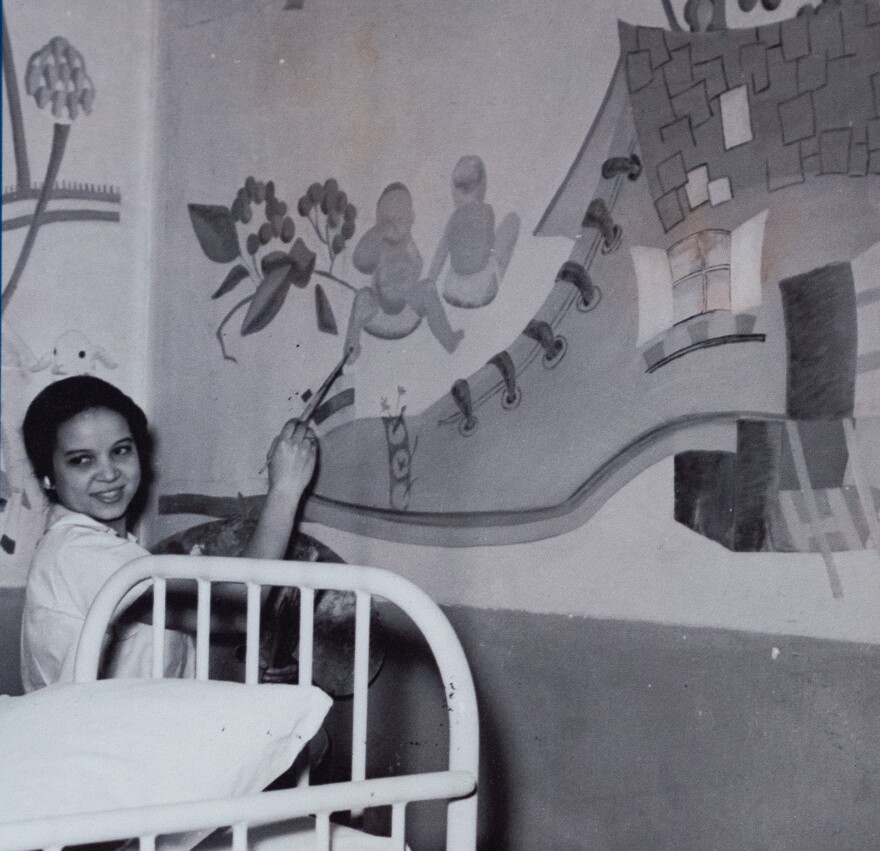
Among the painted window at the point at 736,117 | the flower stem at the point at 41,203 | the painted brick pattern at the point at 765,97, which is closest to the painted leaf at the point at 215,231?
the flower stem at the point at 41,203

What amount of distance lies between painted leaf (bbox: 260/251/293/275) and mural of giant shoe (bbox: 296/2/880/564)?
0.47 meters

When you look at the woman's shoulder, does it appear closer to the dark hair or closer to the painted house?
the dark hair

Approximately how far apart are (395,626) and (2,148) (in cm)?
124

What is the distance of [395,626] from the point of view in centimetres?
208

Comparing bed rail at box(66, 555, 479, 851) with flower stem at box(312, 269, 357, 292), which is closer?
bed rail at box(66, 555, 479, 851)

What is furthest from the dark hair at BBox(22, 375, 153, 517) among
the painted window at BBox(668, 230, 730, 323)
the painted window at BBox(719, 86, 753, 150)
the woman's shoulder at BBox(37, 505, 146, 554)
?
the painted window at BBox(719, 86, 753, 150)

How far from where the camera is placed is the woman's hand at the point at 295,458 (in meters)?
2.21

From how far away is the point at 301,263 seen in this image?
7.48 ft

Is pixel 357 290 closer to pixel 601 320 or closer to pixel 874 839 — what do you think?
pixel 601 320

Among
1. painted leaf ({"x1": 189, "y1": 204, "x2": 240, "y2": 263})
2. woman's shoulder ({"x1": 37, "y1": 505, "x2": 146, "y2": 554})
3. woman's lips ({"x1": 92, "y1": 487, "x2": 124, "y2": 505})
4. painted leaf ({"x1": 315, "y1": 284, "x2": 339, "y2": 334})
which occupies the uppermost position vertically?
painted leaf ({"x1": 189, "y1": 204, "x2": 240, "y2": 263})

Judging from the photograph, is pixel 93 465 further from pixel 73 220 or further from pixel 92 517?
pixel 73 220

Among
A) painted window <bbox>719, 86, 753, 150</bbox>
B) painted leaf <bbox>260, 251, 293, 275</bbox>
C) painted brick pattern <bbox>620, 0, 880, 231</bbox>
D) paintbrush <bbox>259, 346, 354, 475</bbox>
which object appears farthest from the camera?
painted leaf <bbox>260, 251, 293, 275</bbox>

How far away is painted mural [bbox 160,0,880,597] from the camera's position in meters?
1.57

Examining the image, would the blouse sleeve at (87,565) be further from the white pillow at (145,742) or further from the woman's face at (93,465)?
the white pillow at (145,742)
